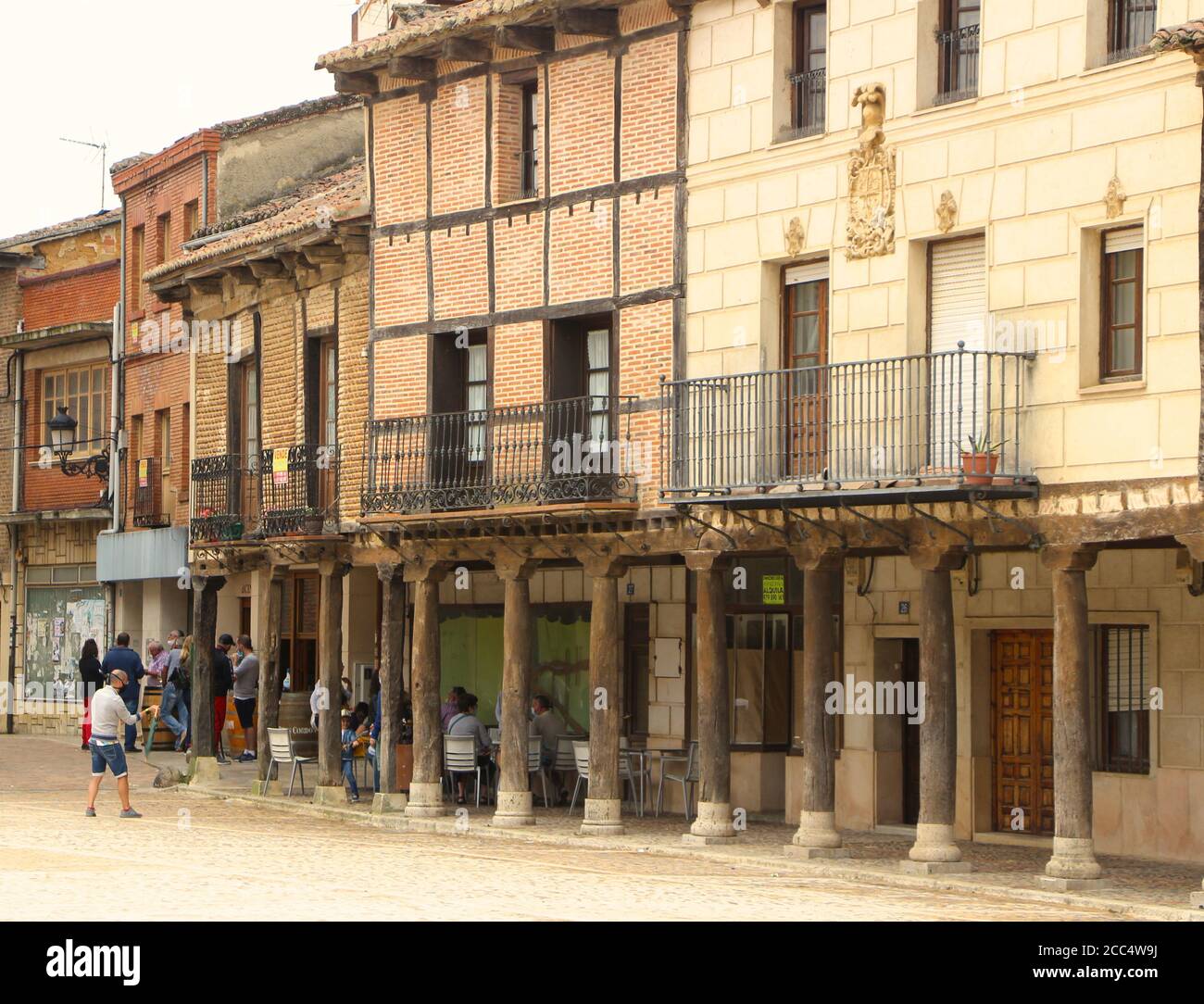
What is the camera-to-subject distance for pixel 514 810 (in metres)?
25.3

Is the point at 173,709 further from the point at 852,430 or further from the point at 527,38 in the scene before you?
the point at 852,430

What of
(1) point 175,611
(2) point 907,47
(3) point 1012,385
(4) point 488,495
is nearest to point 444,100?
(4) point 488,495

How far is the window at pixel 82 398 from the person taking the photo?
41.6 metres

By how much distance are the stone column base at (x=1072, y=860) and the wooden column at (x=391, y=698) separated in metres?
9.66

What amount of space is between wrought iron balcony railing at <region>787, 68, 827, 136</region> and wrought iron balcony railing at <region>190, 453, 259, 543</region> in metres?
10.2

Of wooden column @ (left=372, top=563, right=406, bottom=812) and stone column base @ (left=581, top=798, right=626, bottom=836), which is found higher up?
wooden column @ (left=372, top=563, right=406, bottom=812)

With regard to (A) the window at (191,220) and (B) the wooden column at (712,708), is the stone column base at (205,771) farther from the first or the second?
(A) the window at (191,220)

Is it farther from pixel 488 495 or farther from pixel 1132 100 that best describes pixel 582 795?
pixel 1132 100

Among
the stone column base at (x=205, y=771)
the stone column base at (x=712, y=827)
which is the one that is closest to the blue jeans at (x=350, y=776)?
the stone column base at (x=205, y=771)

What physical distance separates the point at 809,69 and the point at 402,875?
354 inches

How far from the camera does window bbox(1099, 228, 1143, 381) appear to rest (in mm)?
19578

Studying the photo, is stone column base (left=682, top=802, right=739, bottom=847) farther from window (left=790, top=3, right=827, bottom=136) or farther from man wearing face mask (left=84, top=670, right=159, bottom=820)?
window (left=790, top=3, right=827, bottom=136)

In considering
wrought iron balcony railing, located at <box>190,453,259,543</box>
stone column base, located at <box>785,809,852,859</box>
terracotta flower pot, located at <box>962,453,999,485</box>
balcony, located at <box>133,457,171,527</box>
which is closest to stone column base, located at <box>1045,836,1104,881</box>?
stone column base, located at <box>785,809,852,859</box>

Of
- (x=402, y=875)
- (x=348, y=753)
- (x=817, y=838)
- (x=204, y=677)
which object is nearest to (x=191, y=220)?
(x=204, y=677)
